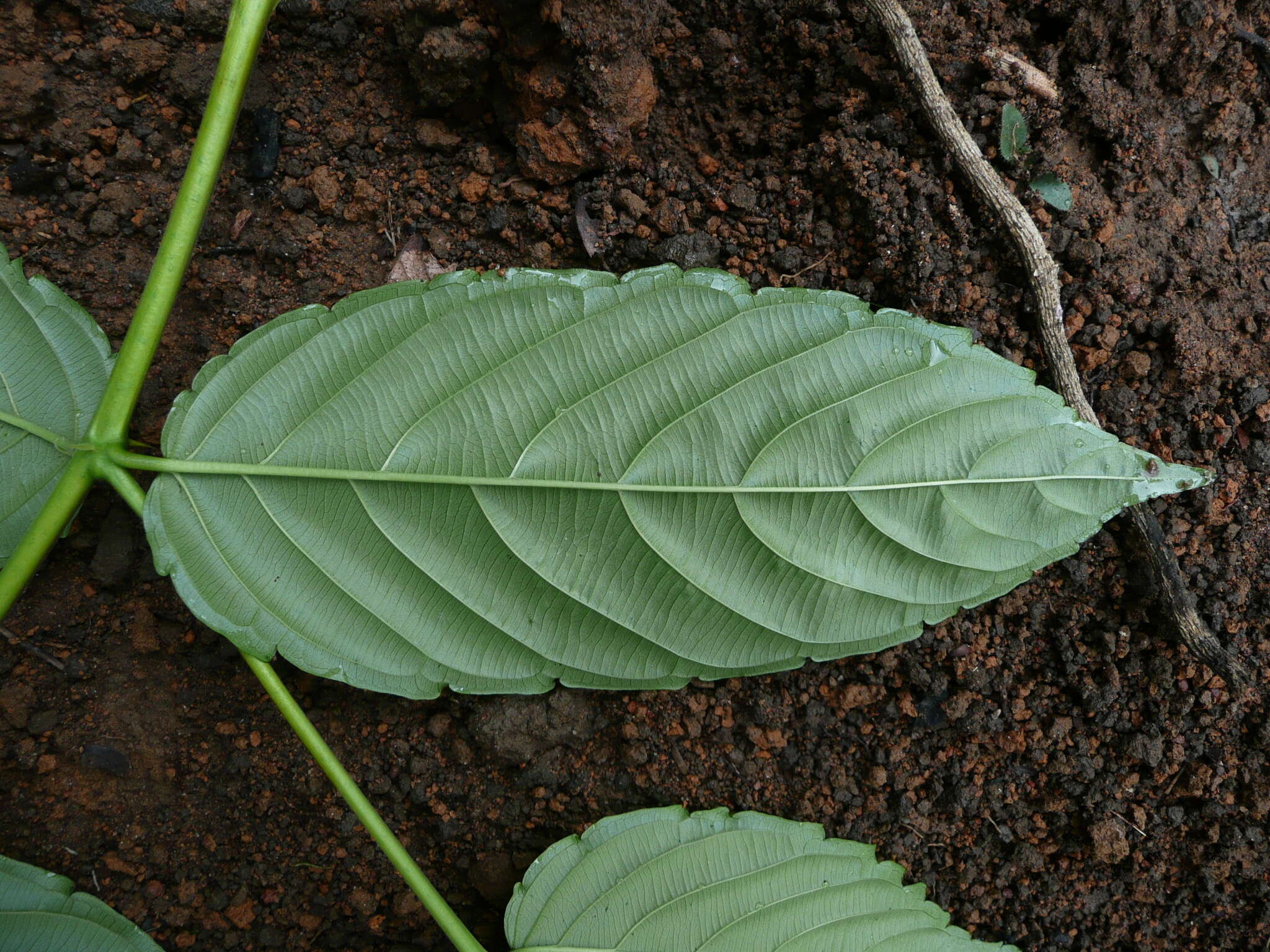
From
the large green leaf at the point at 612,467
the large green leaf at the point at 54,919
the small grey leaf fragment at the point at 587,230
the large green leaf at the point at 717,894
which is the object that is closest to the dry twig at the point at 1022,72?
the large green leaf at the point at 612,467

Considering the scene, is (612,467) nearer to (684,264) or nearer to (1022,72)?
(684,264)

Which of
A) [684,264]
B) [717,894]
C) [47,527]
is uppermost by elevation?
[684,264]

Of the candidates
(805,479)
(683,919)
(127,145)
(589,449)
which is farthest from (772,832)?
(127,145)

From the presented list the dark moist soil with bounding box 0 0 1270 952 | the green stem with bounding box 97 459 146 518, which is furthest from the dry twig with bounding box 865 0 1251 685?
the green stem with bounding box 97 459 146 518

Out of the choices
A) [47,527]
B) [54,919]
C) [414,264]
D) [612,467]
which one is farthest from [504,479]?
[54,919]

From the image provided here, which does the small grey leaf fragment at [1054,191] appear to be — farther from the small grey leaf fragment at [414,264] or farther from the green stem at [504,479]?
the small grey leaf fragment at [414,264]

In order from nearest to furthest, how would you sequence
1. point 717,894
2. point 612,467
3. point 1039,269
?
point 612,467, point 717,894, point 1039,269

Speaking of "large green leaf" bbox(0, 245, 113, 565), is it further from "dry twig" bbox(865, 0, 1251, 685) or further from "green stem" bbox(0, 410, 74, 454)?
"dry twig" bbox(865, 0, 1251, 685)
